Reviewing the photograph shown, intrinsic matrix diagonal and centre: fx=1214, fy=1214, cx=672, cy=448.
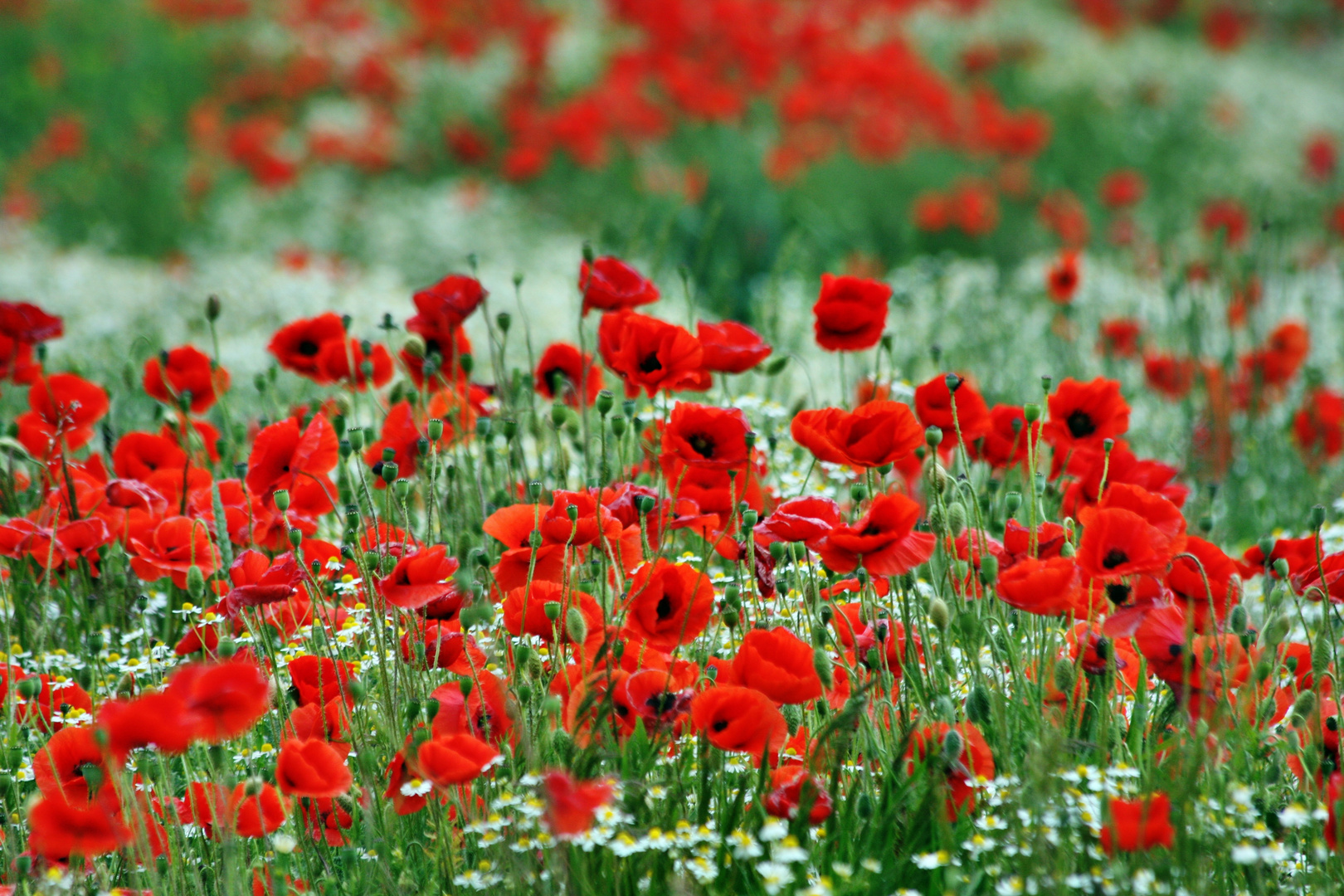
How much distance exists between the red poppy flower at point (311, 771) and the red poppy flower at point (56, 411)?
59.0 inches

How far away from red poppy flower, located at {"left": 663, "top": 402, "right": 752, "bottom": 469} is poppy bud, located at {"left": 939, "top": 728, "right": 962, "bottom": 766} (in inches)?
22.6

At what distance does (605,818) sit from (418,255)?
257 inches

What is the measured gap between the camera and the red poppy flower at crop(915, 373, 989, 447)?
2197 mm

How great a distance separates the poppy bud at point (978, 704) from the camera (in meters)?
1.74

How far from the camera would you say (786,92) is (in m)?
9.39

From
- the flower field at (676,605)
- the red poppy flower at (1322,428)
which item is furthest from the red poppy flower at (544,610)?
the red poppy flower at (1322,428)

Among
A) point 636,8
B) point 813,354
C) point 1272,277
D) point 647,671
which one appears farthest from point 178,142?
point 647,671

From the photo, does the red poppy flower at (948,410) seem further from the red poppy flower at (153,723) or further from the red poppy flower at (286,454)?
the red poppy flower at (153,723)

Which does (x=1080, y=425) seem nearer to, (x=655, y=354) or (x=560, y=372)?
(x=655, y=354)

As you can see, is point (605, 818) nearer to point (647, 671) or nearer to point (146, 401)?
point (647, 671)

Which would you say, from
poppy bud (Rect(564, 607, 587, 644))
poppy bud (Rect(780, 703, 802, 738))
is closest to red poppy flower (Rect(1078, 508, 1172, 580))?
poppy bud (Rect(780, 703, 802, 738))

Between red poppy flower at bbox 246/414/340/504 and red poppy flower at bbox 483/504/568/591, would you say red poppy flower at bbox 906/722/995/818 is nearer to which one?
red poppy flower at bbox 483/504/568/591

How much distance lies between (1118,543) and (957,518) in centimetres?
52

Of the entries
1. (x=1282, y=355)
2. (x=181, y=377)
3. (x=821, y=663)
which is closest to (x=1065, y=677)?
(x=821, y=663)
